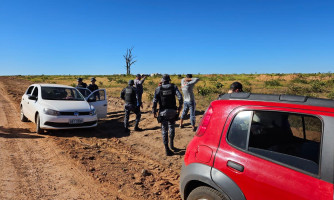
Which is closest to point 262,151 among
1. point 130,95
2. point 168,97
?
point 168,97

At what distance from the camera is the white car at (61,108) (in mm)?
6832

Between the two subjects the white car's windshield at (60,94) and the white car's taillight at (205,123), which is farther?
the white car's windshield at (60,94)

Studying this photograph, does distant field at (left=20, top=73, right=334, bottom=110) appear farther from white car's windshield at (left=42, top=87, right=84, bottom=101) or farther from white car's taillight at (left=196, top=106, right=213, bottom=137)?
white car's taillight at (left=196, top=106, right=213, bottom=137)

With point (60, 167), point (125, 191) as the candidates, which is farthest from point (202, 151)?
point (60, 167)

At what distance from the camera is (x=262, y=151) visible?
79.5 inches

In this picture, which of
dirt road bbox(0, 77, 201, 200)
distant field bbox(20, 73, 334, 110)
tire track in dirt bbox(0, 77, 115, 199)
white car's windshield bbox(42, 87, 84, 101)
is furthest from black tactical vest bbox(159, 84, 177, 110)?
distant field bbox(20, 73, 334, 110)

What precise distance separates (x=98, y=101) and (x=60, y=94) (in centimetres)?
135

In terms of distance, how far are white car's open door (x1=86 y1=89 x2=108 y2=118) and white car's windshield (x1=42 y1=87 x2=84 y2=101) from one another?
1.17 ft

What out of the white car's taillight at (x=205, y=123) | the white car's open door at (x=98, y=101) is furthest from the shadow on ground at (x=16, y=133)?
the white car's taillight at (x=205, y=123)

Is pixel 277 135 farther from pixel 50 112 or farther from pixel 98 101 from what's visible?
pixel 98 101

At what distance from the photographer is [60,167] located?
460 cm

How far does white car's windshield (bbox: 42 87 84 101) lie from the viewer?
785 cm

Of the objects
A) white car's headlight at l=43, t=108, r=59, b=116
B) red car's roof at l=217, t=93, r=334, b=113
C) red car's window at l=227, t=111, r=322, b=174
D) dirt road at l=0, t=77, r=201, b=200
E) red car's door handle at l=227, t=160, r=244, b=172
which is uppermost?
red car's roof at l=217, t=93, r=334, b=113

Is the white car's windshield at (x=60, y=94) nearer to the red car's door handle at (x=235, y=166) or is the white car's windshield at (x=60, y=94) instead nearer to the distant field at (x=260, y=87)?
the distant field at (x=260, y=87)
